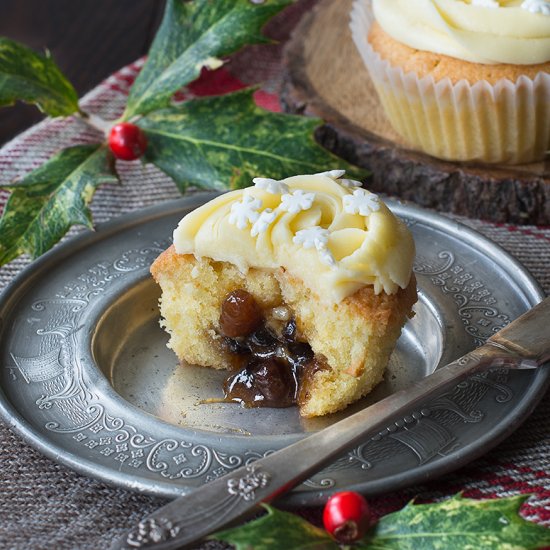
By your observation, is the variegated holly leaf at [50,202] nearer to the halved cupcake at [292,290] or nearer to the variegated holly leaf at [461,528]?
the halved cupcake at [292,290]

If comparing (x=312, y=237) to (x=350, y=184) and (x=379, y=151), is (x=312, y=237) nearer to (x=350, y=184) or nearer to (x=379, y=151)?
(x=350, y=184)

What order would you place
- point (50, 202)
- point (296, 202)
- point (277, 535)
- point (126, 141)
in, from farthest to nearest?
point (126, 141)
point (50, 202)
point (296, 202)
point (277, 535)

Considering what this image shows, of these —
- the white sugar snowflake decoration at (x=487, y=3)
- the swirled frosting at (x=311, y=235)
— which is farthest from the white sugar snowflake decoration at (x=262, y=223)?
the white sugar snowflake decoration at (x=487, y=3)

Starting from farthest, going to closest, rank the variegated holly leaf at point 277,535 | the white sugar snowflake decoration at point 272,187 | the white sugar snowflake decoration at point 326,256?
A: the white sugar snowflake decoration at point 272,187 < the white sugar snowflake decoration at point 326,256 < the variegated holly leaf at point 277,535

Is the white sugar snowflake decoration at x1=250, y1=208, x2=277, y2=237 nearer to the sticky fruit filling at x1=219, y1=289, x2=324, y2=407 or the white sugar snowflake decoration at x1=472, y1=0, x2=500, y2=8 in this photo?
the sticky fruit filling at x1=219, y1=289, x2=324, y2=407

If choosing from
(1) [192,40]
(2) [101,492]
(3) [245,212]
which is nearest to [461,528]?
(2) [101,492]

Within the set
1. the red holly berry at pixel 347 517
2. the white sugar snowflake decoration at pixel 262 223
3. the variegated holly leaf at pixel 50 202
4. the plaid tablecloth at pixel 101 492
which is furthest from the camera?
the variegated holly leaf at pixel 50 202
